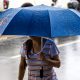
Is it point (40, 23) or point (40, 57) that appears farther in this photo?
point (40, 57)

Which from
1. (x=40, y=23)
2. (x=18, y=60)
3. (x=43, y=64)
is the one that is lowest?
(x=18, y=60)

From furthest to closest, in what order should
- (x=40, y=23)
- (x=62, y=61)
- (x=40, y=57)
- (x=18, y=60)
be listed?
(x=18, y=60), (x=62, y=61), (x=40, y=57), (x=40, y=23)

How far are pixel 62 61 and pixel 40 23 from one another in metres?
7.02

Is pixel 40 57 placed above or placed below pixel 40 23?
below

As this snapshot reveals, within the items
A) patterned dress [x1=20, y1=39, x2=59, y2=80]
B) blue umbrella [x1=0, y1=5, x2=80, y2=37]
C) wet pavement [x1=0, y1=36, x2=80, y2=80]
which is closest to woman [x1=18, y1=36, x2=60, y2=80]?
patterned dress [x1=20, y1=39, x2=59, y2=80]

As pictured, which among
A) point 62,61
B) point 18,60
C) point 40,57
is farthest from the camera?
point 18,60

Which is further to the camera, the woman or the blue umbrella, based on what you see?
the woman

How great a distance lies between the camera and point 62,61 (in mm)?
10273

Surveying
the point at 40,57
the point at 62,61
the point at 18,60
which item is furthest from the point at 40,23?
the point at 18,60

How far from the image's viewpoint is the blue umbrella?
10.9 feet

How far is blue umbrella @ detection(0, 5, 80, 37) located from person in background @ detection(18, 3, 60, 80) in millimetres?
197

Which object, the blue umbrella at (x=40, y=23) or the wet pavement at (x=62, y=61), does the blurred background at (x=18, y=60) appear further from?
the blue umbrella at (x=40, y=23)

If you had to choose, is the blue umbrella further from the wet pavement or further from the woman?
the wet pavement

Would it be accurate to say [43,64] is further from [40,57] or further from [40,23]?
[40,23]
